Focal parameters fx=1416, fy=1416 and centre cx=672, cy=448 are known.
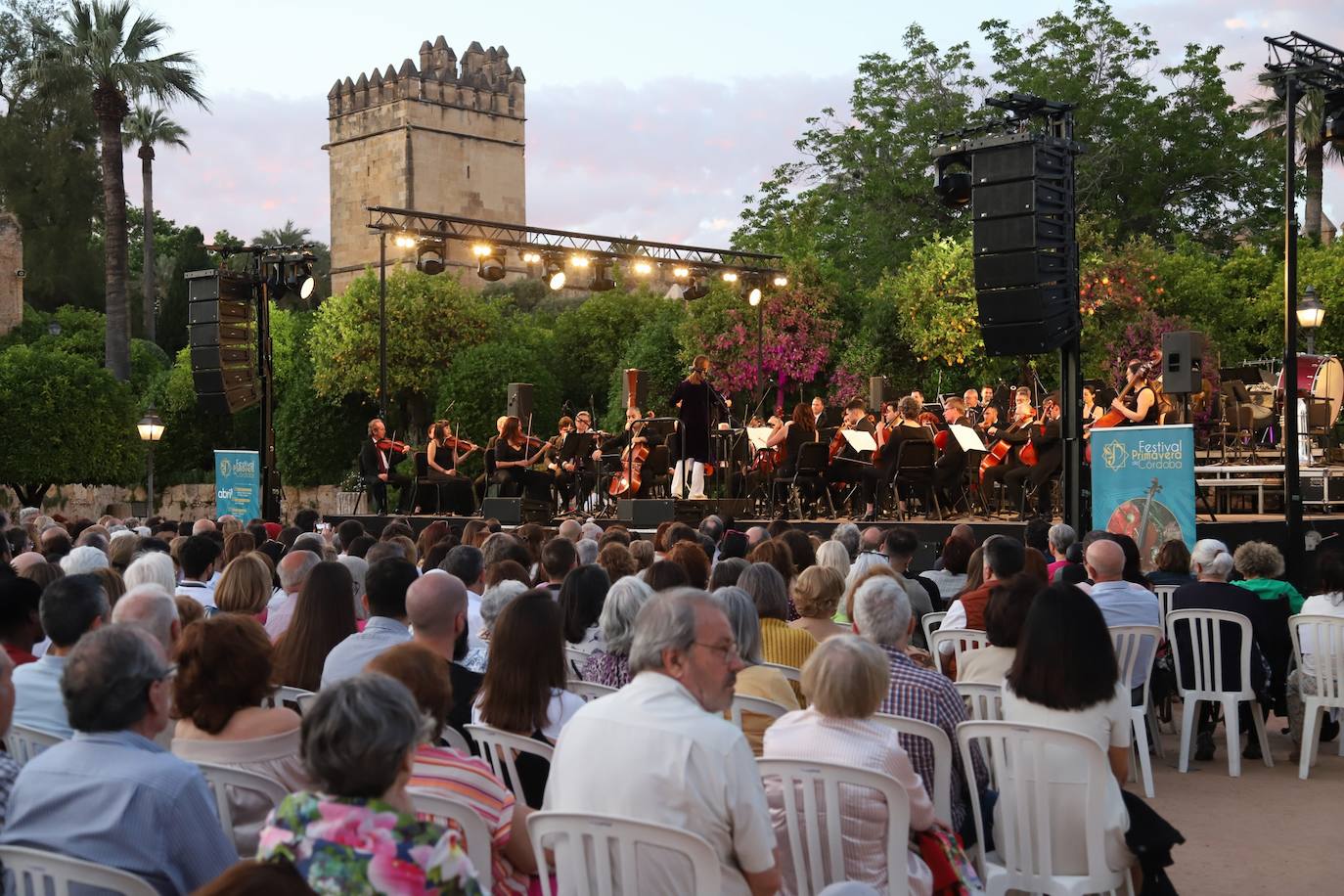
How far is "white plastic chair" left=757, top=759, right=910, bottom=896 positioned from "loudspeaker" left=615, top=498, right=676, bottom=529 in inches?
430

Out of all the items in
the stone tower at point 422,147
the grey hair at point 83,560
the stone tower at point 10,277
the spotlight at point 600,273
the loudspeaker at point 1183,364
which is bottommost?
the grey hair at point 83,560

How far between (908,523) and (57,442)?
23961mm

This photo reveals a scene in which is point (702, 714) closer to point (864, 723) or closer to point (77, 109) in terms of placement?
point (864, 723)

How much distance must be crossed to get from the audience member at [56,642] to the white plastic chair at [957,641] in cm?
315

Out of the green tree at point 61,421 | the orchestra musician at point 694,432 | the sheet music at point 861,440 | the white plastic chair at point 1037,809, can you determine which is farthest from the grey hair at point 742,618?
the green tree at point 61,421

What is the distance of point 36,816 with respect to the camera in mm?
2629

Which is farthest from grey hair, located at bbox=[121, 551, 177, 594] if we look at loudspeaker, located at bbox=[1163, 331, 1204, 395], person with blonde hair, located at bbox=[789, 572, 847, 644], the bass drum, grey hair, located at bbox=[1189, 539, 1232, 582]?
the bass drum

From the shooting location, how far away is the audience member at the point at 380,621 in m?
4.33

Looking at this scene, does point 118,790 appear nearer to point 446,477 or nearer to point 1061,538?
point 1061,538

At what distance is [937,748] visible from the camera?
12.2ft

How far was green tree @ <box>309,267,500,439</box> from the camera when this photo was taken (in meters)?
33.8

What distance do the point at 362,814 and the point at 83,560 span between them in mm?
4554

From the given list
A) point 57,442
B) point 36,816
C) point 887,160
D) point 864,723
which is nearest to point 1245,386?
point 864,723

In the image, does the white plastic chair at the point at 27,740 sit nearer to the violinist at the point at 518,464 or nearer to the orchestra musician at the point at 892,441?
the orchestra musician at the point at 892,441
